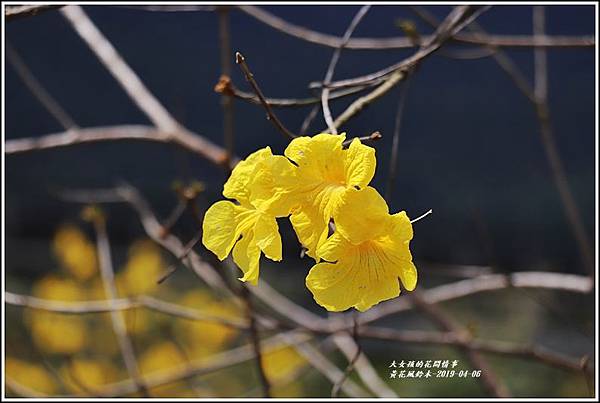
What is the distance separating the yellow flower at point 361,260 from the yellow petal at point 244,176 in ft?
0.27

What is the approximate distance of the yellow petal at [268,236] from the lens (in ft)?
2.06

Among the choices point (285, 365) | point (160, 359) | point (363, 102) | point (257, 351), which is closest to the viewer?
point (363, 102)

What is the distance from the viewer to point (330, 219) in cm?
64

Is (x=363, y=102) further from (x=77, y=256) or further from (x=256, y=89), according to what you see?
(x=77, y=256)

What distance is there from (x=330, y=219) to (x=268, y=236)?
55 millimetres

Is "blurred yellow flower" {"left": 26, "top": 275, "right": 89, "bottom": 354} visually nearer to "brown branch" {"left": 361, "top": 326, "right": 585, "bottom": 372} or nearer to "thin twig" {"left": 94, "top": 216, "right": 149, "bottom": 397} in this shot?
"thin twig" {"left": 94, "top": 216, "right": 149, "bottom": 397}

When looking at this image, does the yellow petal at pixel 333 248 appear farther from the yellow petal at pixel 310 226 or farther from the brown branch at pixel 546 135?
the brown branch at pixel 546 135

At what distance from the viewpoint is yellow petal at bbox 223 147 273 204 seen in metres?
0.65

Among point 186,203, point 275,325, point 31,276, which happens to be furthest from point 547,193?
point 186,203

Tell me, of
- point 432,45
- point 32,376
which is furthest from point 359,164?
point 32,376

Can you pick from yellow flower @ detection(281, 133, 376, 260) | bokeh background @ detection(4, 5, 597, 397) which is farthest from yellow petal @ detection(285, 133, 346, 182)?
bokeh background @ detection(4, 5, 597, 397)

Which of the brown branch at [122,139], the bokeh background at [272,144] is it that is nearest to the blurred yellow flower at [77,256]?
the bokeh background at [272,144]

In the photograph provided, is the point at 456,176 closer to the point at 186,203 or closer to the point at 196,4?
the point at 196,4

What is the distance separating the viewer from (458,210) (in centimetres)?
423
